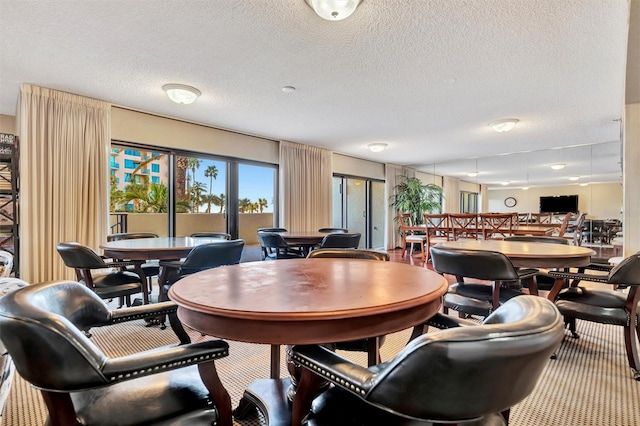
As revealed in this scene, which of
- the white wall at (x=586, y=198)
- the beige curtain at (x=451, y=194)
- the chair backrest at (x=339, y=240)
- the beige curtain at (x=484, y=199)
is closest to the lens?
the chair backrest at (x=339, y=240)

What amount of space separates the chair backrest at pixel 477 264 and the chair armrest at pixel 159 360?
158 cm

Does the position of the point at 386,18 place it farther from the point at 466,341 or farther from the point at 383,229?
the point at 383,229

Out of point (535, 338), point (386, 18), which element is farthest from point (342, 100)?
point (535, 338)

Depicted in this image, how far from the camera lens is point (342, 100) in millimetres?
3869

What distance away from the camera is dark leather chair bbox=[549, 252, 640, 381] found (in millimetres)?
1886

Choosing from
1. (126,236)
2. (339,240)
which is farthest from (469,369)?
(126,236)

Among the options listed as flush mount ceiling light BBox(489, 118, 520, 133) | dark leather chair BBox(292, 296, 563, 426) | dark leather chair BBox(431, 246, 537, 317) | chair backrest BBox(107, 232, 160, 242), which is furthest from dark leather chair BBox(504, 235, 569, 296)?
chair backrest BBox(107, 232, 160, 242)

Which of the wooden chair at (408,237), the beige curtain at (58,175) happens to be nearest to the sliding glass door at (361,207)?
the wooden chair at (408,237)

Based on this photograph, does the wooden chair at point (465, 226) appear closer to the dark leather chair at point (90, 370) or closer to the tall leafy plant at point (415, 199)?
the tall leafy plant at point (415, 199)

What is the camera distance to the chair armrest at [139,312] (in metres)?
1.26

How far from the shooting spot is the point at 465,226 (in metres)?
5.96

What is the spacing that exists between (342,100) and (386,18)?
5.40 ft

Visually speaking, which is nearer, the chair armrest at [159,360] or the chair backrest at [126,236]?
the chair armrest at [159,360]

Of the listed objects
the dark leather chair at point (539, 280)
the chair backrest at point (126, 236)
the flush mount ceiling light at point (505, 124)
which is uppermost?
the flush mount ceiling light at point (505, 124)
